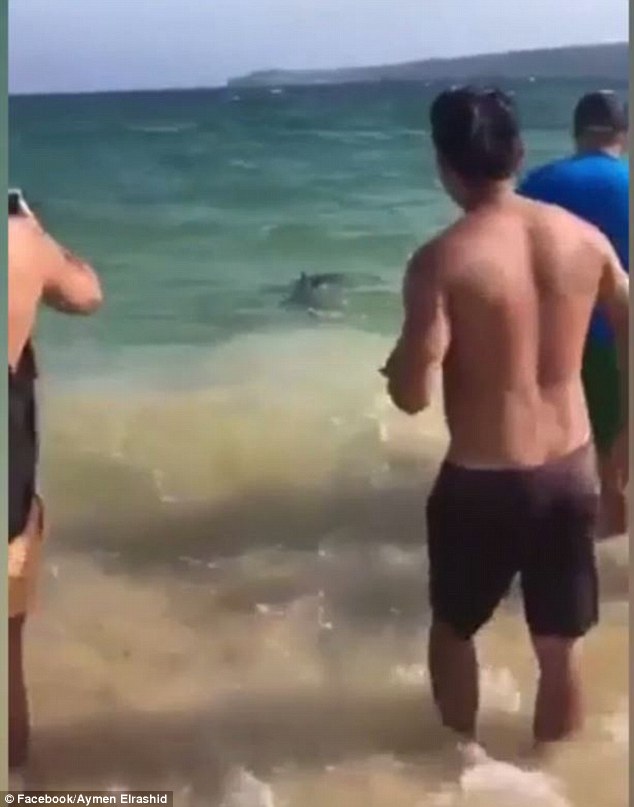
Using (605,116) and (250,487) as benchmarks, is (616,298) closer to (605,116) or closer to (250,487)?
(605,116)

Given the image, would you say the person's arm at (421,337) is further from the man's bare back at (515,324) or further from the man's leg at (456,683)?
the man's leg at (456,683)

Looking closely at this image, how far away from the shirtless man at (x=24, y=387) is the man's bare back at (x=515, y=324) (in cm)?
35

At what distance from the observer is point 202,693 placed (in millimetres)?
1193

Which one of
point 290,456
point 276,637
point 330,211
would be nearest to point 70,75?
point 330,211

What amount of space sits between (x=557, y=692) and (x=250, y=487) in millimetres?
376

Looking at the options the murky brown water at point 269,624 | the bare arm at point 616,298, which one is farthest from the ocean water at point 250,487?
the bare arm at point 616,298

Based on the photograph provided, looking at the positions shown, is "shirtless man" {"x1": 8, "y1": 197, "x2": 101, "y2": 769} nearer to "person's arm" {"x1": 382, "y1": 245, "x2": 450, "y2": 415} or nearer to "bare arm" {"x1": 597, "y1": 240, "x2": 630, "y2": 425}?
"person's arm" {"x1": 382, "y1": 245, "x2": 450, "y2": 415}

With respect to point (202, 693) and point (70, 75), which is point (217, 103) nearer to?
point (70, 75)

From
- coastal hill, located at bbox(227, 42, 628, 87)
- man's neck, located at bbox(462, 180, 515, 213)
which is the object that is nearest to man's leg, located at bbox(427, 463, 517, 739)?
man's neck, located at bbox(462, 180, 515, 213)

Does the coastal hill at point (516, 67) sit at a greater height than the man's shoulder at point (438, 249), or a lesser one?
greater

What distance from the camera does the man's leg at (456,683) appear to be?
1.20 metres

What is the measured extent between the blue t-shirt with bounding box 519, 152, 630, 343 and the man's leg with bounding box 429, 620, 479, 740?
1.14ft

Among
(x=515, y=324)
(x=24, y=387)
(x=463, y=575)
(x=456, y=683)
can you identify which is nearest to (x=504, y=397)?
(x=515, y=324)

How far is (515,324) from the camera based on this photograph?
1182mm
